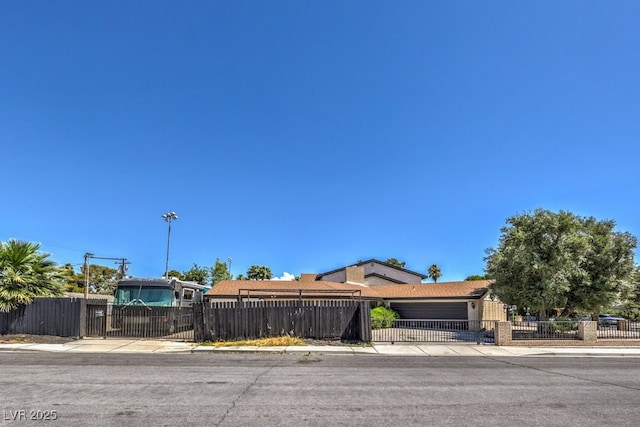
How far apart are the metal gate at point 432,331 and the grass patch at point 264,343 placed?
4.53m

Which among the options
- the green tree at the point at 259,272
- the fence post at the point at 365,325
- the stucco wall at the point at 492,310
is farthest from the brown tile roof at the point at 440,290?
the green tree at the point at 259,272

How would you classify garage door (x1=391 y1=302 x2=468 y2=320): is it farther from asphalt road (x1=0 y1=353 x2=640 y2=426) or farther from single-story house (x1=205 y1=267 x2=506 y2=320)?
asphalt road (x1=0 y1=353 x2=640 y2=426)

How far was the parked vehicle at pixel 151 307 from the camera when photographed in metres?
22.3

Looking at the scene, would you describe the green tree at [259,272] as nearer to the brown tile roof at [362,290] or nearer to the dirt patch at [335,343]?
the brown tile roof at [362,290]

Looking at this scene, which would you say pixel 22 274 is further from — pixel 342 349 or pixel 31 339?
pixel 342 349

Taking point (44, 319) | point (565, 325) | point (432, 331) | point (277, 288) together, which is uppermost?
point (277, 288)

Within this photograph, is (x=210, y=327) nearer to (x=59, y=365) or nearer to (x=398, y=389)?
(x=59, y=365)

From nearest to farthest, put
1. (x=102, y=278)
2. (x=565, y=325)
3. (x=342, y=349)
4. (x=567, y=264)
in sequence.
Answer: (x=342, y=349) → (x=565, y=325) → (x=567, y=264) → (x=102, y=278)

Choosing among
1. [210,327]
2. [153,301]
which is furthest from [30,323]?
[210,327]

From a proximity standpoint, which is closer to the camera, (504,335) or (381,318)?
(504,335)

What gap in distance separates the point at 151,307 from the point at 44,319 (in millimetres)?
4710

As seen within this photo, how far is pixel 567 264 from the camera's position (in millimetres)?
25047

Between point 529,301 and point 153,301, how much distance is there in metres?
21.3

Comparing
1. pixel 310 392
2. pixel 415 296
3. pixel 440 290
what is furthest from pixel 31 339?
pixel 440 290
